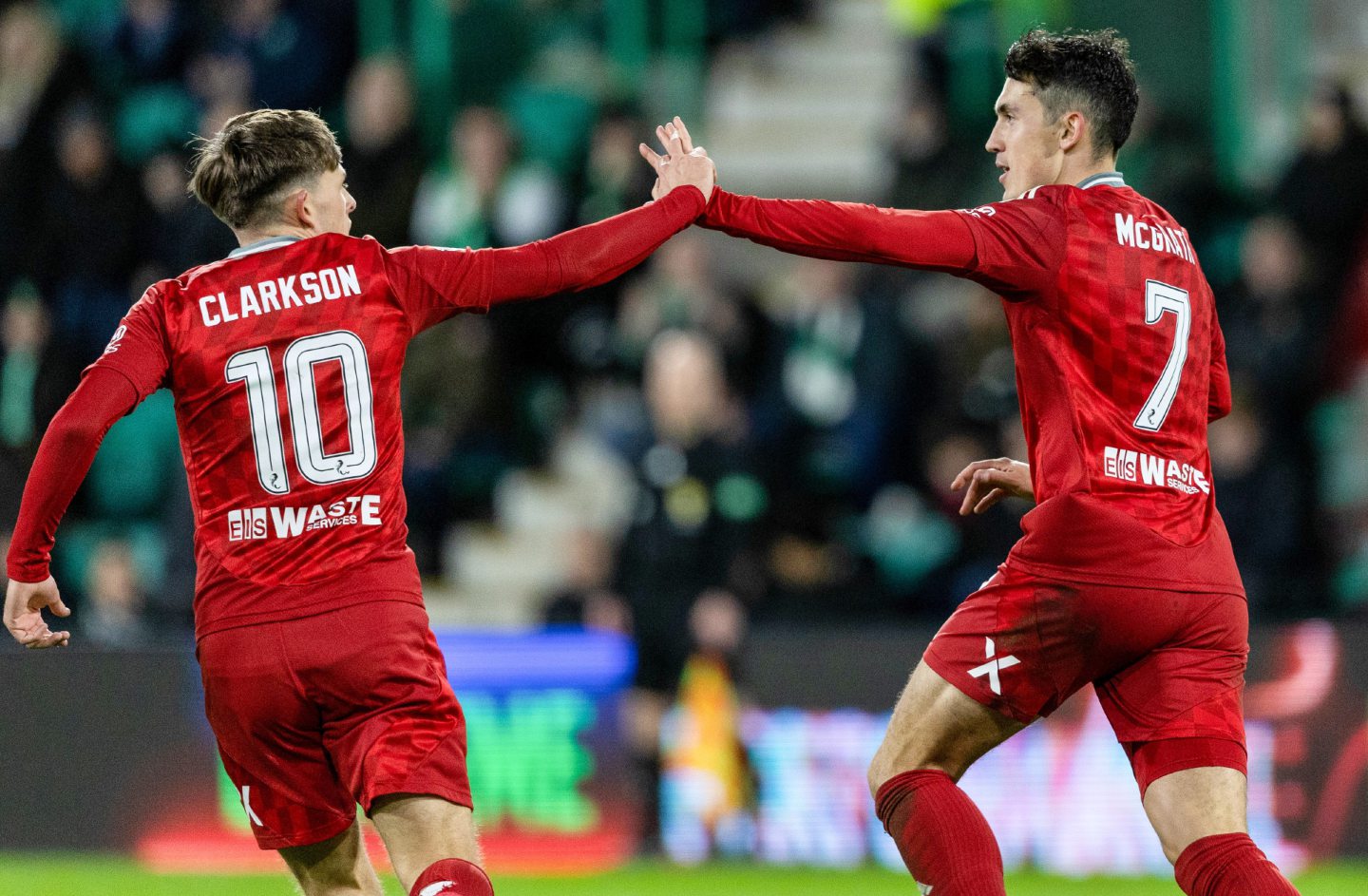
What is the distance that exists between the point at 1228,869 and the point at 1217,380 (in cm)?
136

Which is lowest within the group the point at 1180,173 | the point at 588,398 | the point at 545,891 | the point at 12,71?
the point at 545,891

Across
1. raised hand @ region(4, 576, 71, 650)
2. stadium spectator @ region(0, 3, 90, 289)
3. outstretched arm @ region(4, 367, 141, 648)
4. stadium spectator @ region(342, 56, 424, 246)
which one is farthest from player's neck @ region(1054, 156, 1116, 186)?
stadium spectator @ region(0, 3, 90, 289)

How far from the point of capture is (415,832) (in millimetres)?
4422

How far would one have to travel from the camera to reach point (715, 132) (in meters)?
13.3

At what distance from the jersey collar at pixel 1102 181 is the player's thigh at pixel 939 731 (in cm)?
125

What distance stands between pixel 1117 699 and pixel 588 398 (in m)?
6.80

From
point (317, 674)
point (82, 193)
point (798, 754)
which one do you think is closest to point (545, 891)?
point (798, 754)


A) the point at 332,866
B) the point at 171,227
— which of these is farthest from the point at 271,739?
the point at 171,227

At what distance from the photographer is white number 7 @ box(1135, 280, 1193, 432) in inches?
189

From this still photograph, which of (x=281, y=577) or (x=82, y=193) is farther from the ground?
(x=82, y=193)

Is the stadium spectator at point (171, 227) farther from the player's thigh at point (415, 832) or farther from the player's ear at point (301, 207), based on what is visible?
the player's thigh at point (415, 832)

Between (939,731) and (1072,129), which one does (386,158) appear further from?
(939,731)

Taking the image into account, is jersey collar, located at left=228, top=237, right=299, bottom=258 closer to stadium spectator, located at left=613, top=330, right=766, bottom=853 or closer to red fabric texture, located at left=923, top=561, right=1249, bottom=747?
red fabric texture, located at left=923, top=561, right=1249, bottom=747

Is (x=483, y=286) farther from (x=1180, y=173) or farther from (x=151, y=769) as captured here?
(x=1180, y=173)
